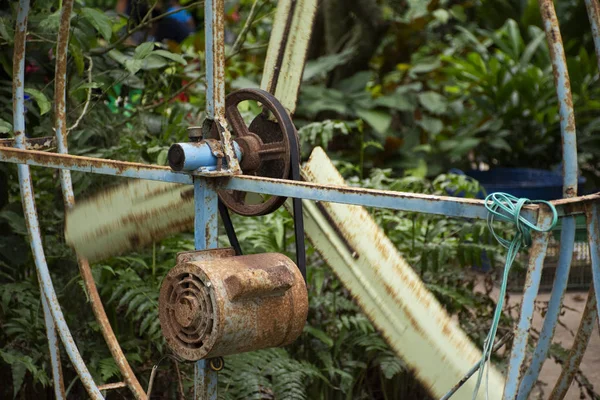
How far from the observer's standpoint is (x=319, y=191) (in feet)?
4.87

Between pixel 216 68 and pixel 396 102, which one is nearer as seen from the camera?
pixel 216 68

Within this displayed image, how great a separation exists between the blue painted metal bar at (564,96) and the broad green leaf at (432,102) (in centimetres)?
519

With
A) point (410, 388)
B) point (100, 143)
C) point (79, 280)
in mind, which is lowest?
point (410, 388)

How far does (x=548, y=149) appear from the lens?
6.62 m

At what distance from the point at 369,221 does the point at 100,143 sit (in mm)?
1595

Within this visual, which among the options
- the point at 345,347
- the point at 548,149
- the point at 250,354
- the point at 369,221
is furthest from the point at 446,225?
the point at 548,149

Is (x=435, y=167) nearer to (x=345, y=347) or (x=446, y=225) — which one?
(x=446, y=225)

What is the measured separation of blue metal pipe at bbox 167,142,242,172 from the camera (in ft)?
5.40

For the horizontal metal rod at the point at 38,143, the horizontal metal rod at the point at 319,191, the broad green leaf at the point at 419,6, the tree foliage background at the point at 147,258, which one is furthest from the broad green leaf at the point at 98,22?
the broad green leaf at the point at 419,6

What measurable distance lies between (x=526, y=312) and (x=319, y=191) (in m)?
0.42

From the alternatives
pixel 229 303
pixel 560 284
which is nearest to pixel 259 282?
pixel 229 303

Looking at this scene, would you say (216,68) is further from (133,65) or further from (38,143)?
(133,65)

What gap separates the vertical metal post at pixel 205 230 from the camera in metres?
1.72

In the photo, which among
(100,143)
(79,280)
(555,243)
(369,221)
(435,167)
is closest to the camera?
(369,221)
